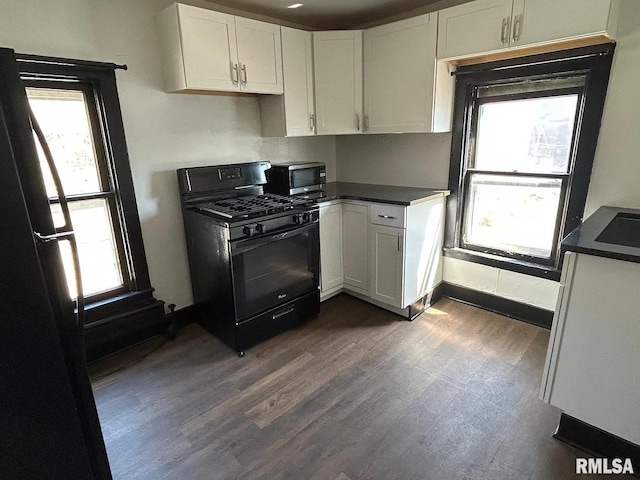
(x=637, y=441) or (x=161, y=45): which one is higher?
(x=161, y=45)

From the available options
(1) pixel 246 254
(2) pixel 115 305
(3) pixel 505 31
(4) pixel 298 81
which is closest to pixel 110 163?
(2) pixel 115 305

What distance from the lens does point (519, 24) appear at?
2160mm

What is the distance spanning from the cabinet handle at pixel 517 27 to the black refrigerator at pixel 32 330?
8.20ft

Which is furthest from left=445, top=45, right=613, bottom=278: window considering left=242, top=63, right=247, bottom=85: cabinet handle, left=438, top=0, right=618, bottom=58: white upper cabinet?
left=242, top=63, right=247, bottom=85: cabinet handle

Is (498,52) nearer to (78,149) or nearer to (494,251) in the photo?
(494,251)

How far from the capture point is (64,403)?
993 mm

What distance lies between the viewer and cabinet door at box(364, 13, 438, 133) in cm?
261

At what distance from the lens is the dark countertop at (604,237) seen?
1.42 meters

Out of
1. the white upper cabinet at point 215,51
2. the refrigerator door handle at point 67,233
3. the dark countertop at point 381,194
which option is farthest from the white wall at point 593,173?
the refrigerator door handle at point 67,233

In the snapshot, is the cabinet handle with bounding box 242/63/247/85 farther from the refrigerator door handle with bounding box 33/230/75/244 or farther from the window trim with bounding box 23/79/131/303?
the refrigerator door handle with bounding box 33/230/75/244

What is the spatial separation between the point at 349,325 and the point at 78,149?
2.27 meters

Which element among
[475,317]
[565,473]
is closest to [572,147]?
[475,317]

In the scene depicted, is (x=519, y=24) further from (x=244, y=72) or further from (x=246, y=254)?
(x=246, y=254)

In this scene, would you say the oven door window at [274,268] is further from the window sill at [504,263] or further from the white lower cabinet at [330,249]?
the window sill at [504,263]
